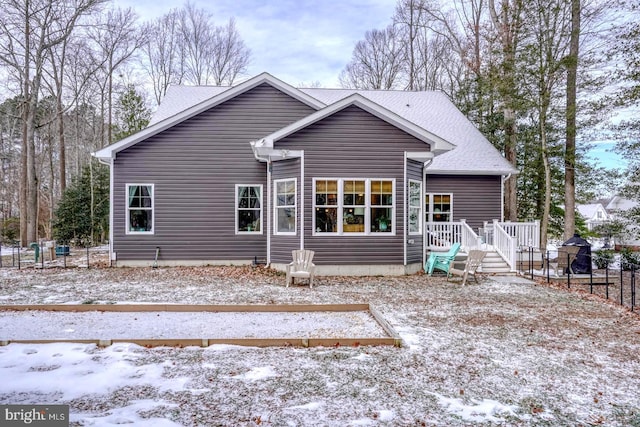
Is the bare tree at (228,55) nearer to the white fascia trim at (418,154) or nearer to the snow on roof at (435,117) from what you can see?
the snow on roof at (435,117)

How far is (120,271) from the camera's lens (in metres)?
11.3

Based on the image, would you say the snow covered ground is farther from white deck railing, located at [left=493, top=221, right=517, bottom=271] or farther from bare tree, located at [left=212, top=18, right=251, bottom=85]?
bare tree, located at [left=212, top=18, right=251, bottom=85]

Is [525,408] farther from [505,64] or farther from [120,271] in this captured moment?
[505,64]

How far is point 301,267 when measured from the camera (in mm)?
9562

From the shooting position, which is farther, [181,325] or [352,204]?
[352,204]

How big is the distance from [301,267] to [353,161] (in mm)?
3195

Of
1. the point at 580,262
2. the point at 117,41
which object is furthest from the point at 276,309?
the point at 117,41

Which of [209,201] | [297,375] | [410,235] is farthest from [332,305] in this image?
[209,201]

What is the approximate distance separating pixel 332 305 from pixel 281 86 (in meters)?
8.03

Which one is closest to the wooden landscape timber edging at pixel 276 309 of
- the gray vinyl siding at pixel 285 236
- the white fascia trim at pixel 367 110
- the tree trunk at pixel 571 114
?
the gray vinyl siding at pixel 285 236

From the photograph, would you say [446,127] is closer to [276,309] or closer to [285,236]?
[285,236]

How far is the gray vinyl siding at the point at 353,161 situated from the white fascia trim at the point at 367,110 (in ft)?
0.43

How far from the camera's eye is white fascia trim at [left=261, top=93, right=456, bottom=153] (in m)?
10.4

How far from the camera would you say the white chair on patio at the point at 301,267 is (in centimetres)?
923
